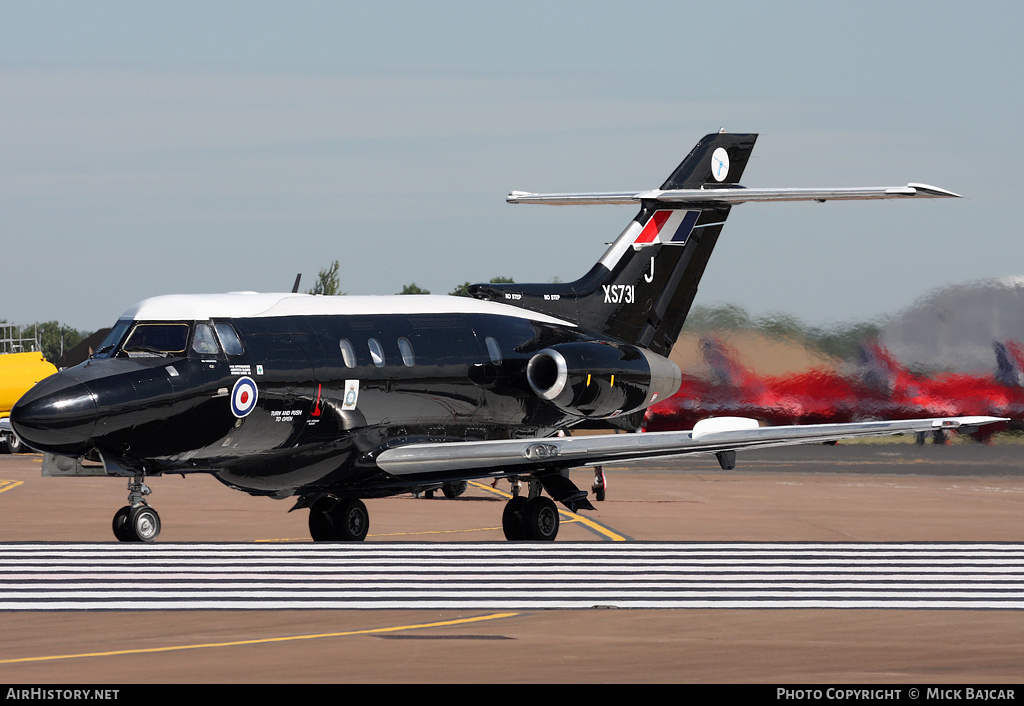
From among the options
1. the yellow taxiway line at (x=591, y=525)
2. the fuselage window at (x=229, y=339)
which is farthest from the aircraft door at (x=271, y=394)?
the yellow taxiway line at (x=591, y=525)

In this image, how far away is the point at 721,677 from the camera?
11391 millimetres

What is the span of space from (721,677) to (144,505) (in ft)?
43.9

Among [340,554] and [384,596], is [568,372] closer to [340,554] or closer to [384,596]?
[340,554]

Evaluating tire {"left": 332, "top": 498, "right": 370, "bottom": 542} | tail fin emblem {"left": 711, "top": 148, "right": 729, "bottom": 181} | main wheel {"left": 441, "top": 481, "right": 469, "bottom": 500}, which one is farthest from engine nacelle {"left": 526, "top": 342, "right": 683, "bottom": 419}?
main wheel {"left": 441, "top": 481, "right": 469, "bottom": 500}

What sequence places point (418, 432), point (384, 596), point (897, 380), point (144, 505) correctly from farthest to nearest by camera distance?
point (897, 380) < point (418, 432) < point (144, 505) < point (384, 596)

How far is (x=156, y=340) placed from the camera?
22.3 m

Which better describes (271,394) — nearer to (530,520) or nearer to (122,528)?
(122,528)

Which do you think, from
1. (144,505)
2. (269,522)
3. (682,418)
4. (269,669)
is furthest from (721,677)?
(682,418)

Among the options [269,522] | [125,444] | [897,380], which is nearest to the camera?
[125,444]

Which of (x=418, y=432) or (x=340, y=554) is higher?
(x=418, y=432)

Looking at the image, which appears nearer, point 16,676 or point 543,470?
point 16,676

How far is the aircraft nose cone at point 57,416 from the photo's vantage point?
796 inches

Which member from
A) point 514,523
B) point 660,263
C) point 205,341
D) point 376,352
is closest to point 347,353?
point 376,352

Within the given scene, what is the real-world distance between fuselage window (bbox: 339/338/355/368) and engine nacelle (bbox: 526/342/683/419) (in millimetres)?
3577
